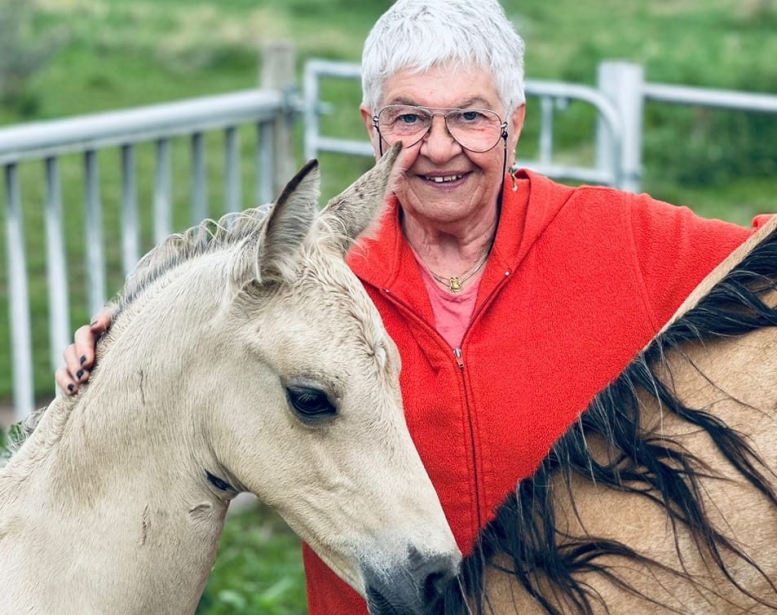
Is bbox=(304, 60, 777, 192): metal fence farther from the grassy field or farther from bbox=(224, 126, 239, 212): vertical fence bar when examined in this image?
the grassy field

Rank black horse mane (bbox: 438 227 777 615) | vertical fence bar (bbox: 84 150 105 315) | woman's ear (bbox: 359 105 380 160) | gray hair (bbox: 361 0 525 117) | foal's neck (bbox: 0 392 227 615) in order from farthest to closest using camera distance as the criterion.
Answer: vertical fence bar (bbox: 84 150 105 315), woman's ear (bbox: 359 105 380 160), gray hair (bbox: 361 0 525 117), foal's neck (bbox: 0 392 227 615), black horse mane (bbox: 438 227 777 615)

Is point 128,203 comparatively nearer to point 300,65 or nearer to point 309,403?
point 309,403

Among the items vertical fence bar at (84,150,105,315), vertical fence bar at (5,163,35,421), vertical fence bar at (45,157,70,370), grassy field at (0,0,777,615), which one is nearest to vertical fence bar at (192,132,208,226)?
vertical fence bar at (84,150,105,315)

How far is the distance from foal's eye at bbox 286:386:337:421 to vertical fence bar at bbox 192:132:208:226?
114 inches

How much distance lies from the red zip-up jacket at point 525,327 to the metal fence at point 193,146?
2042 millimetres

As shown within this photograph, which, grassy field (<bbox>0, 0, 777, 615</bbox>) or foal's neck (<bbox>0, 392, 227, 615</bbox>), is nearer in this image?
foal's neck (<bbox>0, 392, 227, 615</bbox>)

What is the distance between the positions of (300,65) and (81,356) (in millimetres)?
10618

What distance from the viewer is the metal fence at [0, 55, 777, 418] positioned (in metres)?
4.20

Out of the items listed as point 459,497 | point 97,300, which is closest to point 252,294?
point 459,497

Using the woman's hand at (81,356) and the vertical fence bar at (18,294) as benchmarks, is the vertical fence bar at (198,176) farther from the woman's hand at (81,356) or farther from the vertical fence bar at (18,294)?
the woman's hand at (81,356)

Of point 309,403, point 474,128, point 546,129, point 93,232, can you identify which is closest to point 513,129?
point 474,128

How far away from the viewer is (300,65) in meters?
12.5

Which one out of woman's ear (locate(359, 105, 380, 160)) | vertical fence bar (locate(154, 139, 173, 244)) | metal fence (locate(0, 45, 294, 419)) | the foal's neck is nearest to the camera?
the foal's neck

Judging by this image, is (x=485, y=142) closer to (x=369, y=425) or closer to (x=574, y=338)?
(x=574, y=338)
